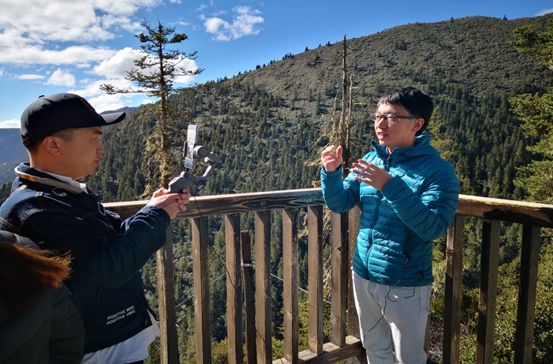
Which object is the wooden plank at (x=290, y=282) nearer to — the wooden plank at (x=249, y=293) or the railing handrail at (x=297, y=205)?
the railing handrail at (x=297, y=205)

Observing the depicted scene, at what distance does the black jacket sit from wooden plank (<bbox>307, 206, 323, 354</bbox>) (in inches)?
49.2

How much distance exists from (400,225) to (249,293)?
3.03ft

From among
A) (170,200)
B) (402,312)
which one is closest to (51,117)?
(170,200)

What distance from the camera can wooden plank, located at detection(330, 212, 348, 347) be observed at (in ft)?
8.66

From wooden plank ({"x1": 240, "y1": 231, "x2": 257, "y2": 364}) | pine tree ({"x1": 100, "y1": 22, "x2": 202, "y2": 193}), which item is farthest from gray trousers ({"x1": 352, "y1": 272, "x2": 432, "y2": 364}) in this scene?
pine tree ({"x1": 100, "y1": 22, "x2": 202, "y2": 193})

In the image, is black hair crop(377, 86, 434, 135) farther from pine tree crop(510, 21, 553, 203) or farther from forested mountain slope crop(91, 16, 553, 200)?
forested mountain slope crop(91, 16, 553, 200)

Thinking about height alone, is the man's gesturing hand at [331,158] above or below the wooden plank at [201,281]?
above

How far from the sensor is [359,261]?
2145 mm

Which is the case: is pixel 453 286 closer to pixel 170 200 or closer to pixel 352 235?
pixel 352 235

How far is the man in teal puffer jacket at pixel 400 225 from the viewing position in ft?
5.92

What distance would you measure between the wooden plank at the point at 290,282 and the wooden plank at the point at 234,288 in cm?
32

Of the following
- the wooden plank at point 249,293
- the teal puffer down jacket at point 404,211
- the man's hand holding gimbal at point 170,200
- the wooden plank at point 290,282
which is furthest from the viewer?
the wooden plank at point 290,282

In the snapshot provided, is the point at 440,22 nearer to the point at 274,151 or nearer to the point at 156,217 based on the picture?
the point at 274,151

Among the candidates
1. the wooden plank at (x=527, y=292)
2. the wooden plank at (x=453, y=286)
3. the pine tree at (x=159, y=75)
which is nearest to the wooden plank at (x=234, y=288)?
the wooden plank at (x=453, y=286)
